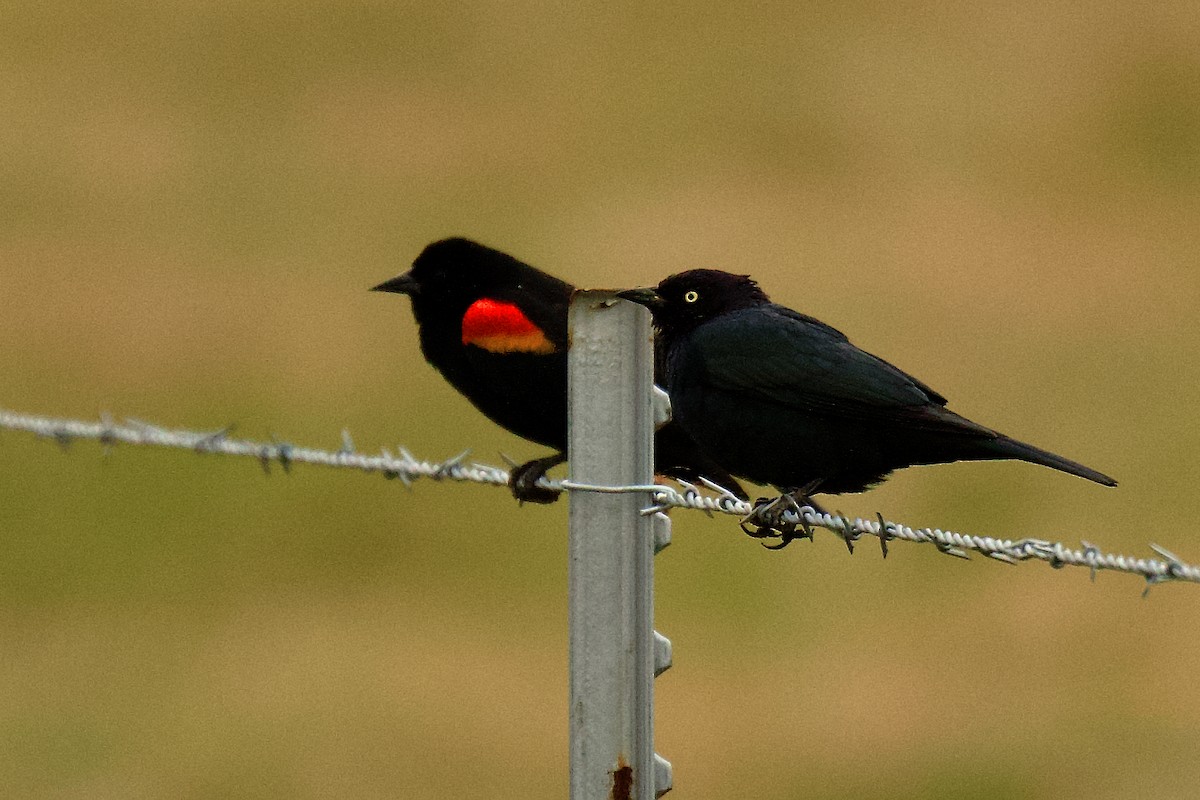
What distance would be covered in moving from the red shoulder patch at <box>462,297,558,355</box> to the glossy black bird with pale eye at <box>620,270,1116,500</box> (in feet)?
2.95

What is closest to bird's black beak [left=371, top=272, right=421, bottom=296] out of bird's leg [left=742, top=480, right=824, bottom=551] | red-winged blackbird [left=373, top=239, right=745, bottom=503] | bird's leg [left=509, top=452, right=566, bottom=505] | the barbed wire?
red-winged blackbird [left=373, top=239, right=745, bottom=503]

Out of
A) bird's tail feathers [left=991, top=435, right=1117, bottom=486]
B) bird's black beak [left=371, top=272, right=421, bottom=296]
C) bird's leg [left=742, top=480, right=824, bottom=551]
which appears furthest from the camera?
bird's black beak [left=371, top=272, right=421, bottom=296]

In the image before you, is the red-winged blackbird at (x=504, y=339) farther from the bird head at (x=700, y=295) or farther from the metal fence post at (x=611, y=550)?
the metal fence post at (x=611, y=550)

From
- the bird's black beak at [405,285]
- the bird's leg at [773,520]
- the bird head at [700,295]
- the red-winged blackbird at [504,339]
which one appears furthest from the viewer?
the bird's black beak at [405,285]

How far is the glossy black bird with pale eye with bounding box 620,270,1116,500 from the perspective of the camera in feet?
14.9

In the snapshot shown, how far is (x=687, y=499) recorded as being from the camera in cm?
328

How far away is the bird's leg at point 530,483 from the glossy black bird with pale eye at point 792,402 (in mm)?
377

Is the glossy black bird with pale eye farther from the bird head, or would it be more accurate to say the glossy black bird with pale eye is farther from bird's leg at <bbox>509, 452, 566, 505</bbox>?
bird's leg at <bbox>509, 452, 566, 505</bbox>

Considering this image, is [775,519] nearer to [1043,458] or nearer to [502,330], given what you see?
[1043,458]

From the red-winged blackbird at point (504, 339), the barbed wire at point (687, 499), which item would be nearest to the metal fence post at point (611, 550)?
the barbed wire at point (687, 499)

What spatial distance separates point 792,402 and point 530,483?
2.39 ft

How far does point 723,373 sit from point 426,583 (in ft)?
21.8

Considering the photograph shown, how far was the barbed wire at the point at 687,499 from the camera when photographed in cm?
295

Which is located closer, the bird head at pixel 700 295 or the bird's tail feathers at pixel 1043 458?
the bird's tail feathers at pixel 1043 458
